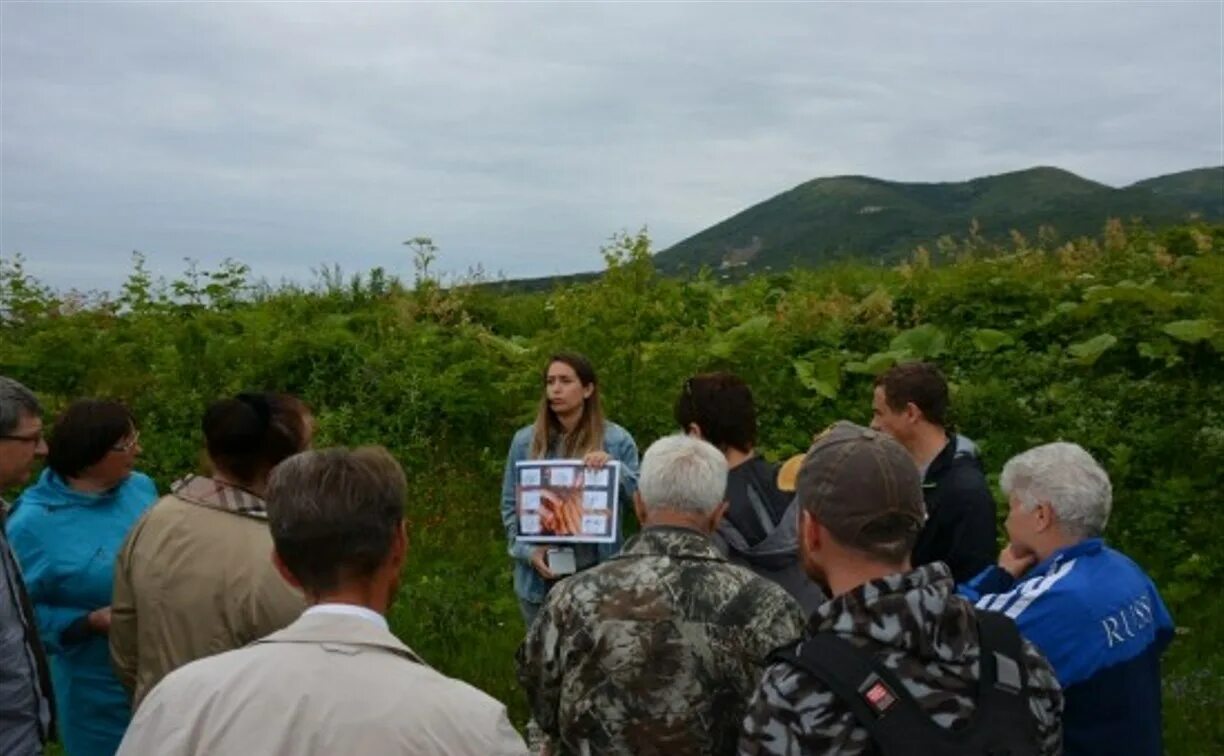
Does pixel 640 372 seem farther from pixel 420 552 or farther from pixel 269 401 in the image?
pixel 269 401

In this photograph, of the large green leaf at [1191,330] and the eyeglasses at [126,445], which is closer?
the eyeglasses at [126,445]

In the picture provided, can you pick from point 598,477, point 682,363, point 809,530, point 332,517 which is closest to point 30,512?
point 598,477

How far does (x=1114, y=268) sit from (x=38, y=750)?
1222 cm

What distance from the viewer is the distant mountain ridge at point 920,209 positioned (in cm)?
7325

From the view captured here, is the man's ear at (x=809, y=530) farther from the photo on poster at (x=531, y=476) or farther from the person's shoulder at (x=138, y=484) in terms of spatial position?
the photo on poster at (x=531, y=476)

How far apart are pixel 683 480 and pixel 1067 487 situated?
1.16 m

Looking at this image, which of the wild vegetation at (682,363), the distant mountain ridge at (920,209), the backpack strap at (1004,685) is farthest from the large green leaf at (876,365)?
the distant mountain ridge at (920,209)

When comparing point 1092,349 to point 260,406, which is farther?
point 1092,349

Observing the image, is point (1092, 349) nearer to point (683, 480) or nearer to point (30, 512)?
point (683, 480)

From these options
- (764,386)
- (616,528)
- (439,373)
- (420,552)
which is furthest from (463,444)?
(616,528)

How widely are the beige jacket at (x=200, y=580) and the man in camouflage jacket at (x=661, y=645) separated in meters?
0.88

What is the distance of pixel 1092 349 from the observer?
1157 cm

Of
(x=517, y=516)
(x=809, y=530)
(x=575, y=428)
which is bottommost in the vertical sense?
(x=517, y=516)

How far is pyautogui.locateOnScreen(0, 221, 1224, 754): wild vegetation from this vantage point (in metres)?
9.80
